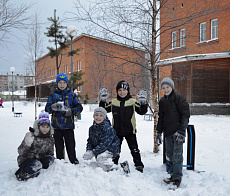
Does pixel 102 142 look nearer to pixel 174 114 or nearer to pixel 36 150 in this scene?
pixel 36 150

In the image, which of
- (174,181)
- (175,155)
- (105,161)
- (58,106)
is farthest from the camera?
(58,106)

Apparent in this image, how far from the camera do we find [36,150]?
3.45m

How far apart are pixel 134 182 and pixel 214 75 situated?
12331 mm

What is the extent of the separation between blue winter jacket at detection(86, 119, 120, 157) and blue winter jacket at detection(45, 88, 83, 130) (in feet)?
1.62

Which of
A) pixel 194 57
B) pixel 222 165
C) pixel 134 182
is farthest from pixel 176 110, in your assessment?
pixel 194 57

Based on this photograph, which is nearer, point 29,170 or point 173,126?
point 29,170

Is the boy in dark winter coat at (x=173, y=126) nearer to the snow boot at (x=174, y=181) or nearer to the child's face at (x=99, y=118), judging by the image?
the snow boot at (x=174, y=181)

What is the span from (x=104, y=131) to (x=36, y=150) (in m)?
1.21

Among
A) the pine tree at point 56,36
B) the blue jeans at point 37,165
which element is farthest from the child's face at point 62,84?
the pine tree at point 56,36

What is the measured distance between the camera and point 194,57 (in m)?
12.3

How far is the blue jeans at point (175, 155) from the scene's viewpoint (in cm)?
326

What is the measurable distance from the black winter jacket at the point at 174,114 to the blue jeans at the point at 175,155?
0.49 ft

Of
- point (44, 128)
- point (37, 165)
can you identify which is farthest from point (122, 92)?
point (37, 165)

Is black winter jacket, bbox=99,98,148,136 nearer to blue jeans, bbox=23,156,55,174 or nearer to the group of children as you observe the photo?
the group of children
